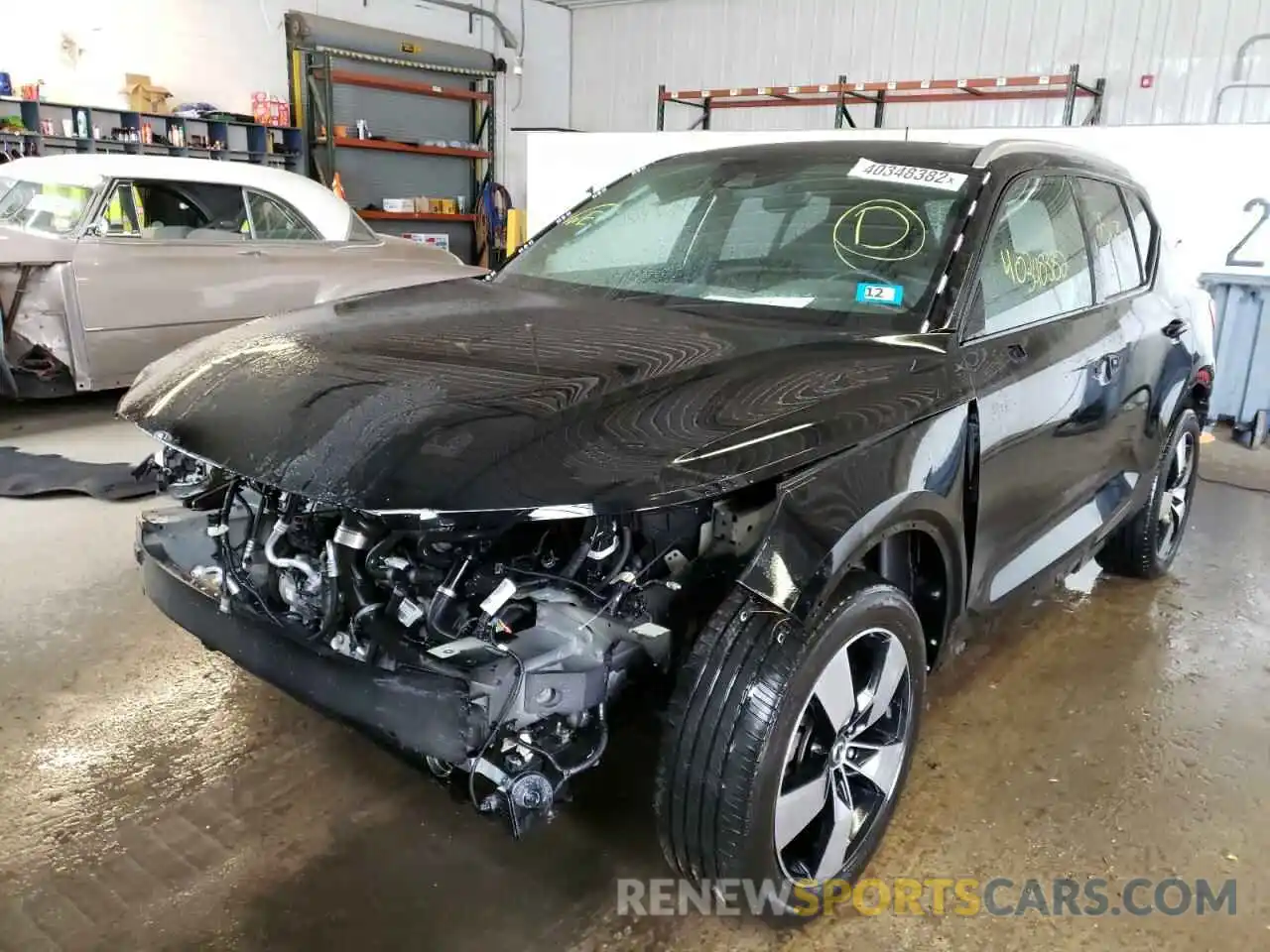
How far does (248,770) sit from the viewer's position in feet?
7.98

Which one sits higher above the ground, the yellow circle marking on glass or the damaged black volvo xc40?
the yellow circle marking on glass

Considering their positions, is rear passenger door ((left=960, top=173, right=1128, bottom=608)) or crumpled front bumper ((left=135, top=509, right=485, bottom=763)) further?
rear passenger door ((left=960, top=173, right=1128, bottom=608))

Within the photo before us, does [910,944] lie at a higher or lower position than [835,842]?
lower

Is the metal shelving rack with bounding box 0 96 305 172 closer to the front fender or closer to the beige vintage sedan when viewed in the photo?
the beige vintage sedan

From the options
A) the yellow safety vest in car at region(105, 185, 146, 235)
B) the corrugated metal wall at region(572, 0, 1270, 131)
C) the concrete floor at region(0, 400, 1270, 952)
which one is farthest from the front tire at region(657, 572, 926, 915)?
the corrugated metal wall at region(572, 0, 1270, 131)

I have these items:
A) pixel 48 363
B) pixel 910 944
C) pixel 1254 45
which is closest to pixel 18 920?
pixel 910 944

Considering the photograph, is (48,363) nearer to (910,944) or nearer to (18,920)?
(18,920)

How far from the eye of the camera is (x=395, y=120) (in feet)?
39.9

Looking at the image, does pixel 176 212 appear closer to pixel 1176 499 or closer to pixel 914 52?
pixel 1176 499

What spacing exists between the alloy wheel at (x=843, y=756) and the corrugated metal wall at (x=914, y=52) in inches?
397

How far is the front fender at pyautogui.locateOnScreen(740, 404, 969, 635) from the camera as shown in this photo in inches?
66.2

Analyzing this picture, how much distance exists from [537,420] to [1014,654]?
86.0 inches

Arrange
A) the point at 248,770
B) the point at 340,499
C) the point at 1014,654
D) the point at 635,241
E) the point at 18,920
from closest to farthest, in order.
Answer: the point at 340,499 < the point at 18,920 < the point at 248,770 < the point at 635,241 < the point at 1014,654

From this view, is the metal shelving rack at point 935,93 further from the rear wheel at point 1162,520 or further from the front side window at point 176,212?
the rear wheel at point 1162,520
